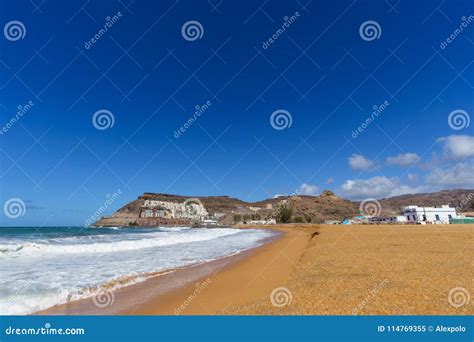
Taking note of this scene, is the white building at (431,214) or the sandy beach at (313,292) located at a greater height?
the white building at (431,214)

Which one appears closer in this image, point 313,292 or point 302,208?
point 313,292

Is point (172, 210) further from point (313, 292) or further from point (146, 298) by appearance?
point (313, 292)

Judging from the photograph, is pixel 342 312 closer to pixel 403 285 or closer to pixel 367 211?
pixel 403 285

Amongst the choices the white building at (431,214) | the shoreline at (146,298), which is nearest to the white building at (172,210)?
the white building at (431,214)

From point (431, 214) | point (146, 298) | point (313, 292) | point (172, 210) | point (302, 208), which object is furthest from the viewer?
point (172, 210)

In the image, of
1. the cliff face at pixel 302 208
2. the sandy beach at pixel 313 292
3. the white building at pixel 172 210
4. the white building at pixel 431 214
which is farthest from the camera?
the white building at pixel 172 210

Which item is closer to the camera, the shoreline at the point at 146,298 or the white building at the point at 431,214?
the shoreline at the point at 146,298

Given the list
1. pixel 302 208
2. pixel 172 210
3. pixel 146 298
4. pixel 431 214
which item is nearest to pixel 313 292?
pixel 146 298

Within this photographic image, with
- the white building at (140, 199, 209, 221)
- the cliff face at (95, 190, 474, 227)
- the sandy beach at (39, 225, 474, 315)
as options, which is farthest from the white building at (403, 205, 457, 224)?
the white building at (140, 199, 209, 221)

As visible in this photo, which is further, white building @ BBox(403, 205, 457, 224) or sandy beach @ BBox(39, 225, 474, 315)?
white building @ BBox(403, 205, 457, 224)

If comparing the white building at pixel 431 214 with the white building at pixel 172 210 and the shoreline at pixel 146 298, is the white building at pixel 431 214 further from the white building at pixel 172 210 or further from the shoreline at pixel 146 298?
the white building at pixel 172 210

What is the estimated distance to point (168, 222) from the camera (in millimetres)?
138750

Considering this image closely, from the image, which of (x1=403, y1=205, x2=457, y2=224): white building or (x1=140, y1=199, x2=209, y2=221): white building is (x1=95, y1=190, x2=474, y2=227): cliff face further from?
(x1=403, y1=205, x2=457, y2=224): white building
